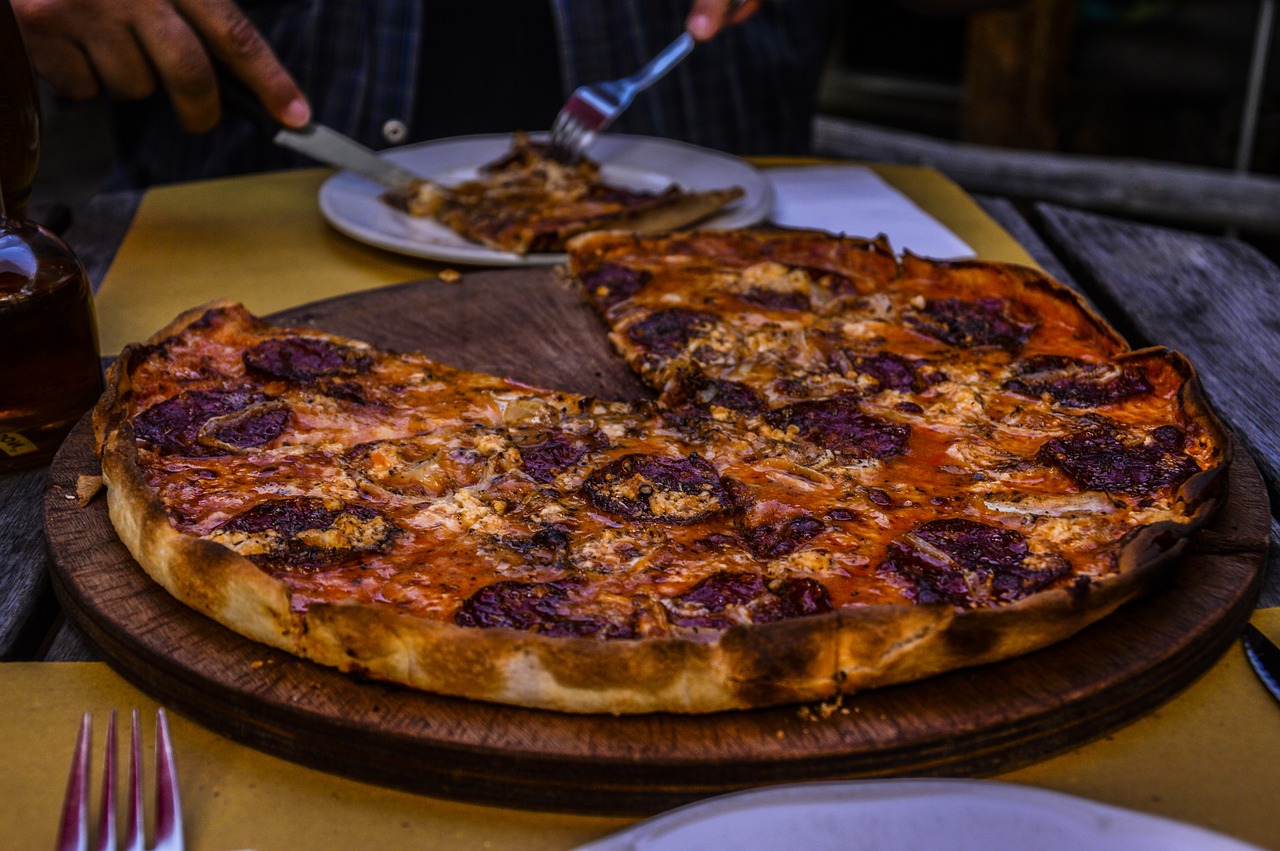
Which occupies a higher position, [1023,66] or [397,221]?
[397,221]

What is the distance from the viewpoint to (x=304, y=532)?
170cm

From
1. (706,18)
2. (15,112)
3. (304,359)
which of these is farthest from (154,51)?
(706,18)

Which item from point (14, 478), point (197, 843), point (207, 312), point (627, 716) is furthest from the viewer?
point (207, 312)

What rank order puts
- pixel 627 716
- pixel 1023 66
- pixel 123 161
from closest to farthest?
pixel 627 716 < pixel 123 161 < pixel 1023 66

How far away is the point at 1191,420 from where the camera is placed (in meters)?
1.99

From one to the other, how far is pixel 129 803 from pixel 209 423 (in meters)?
0.83

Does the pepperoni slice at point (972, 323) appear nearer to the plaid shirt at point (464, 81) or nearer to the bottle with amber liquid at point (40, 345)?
the bottle with amber liquid at point (40, 345)

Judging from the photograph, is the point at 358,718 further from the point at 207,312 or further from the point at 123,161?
the point at 123,161

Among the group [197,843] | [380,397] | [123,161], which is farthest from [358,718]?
[123,161]

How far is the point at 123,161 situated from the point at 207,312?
2.36 m

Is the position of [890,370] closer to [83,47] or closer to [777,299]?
[777,299]

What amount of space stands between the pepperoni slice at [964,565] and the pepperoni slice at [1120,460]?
0.24 metres

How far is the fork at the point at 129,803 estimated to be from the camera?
1.24 metres

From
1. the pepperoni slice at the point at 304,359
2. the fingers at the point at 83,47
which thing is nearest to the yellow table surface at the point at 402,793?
the pepperoni slice at the point at 304,359
